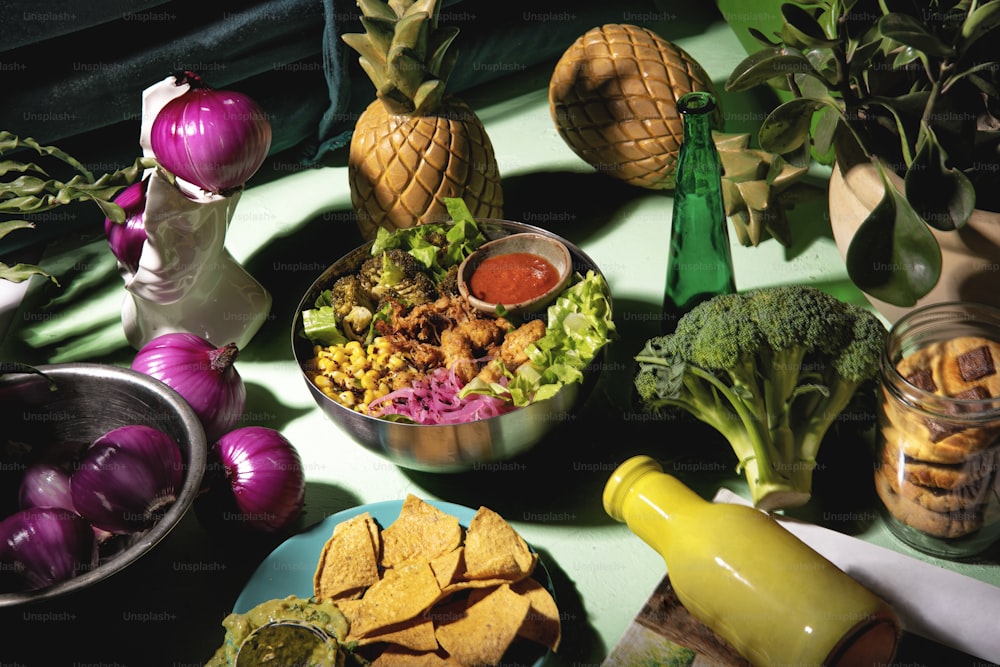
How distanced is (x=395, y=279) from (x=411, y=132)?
0.93 feet

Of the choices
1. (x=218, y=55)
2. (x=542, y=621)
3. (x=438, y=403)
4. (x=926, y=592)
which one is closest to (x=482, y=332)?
(x=438, y=403)

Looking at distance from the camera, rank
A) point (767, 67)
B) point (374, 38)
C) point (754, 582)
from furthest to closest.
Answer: point (374, 38)
point (767, 67)
point (754, 582)

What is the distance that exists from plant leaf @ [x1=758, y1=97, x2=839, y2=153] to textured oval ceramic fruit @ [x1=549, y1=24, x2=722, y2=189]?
41 centimetres

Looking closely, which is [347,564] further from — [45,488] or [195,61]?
[195,61]

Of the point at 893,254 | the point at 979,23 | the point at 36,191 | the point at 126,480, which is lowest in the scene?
the point at 126,480

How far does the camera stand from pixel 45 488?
46.7 inches

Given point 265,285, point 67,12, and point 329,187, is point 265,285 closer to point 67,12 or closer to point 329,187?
point 329,187

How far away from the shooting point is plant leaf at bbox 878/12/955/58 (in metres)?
1.07

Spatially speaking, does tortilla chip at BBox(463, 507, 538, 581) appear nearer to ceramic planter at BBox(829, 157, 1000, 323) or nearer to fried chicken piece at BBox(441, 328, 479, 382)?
fried chicken piece at BBox(441, 328, 479, 382)

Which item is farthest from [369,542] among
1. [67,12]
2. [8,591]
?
[67,12]

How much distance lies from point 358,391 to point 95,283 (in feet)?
2.56

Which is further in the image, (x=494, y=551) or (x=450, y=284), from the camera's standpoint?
(x=450, y=284)

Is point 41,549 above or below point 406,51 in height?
below

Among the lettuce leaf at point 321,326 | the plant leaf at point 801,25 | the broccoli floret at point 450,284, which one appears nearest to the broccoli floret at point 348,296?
the lettuce leaf at point 321,326
